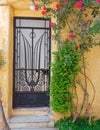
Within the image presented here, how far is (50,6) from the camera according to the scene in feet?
25.0

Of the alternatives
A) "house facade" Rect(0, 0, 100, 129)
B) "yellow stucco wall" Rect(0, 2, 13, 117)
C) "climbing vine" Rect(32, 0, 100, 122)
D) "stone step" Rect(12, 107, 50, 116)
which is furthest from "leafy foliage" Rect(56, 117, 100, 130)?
"yellow stucco wall" Rect(0, 2, 13, 117)

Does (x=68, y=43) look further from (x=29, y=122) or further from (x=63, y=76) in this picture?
(x=29, y=122)

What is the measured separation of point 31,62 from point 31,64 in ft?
0.19

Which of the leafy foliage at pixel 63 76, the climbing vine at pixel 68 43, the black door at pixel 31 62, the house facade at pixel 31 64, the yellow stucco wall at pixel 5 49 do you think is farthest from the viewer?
the black door at pixel 31 62

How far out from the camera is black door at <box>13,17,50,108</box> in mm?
8164

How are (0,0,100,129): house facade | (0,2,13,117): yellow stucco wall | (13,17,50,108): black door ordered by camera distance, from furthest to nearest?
(13,17,50,108): black door < (0,0,100,129): house facade < (0,2,13,117): yellow stucco wall

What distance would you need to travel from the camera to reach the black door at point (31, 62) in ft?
26.8

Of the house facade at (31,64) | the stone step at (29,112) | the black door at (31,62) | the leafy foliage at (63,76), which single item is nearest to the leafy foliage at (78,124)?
the leafy foliage at (63,76)

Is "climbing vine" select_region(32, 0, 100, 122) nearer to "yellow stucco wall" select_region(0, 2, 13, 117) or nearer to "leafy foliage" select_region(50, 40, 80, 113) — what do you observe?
"leafy foliage" select_region(50, 40, 80, 113)

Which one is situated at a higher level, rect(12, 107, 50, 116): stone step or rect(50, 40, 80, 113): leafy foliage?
rect(50, 40, 80, 113): leafy foliage

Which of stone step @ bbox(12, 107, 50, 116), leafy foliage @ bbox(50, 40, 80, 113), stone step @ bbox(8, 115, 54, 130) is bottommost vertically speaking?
stone step @ bbox(8, 115, 54, 130)

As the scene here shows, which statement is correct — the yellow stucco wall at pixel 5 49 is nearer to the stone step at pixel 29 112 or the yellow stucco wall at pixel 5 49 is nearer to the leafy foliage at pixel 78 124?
the stone step at pixel 29 112

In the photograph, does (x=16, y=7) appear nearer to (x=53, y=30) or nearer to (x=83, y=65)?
(x=53, y=30)

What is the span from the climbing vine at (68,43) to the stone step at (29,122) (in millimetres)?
540
